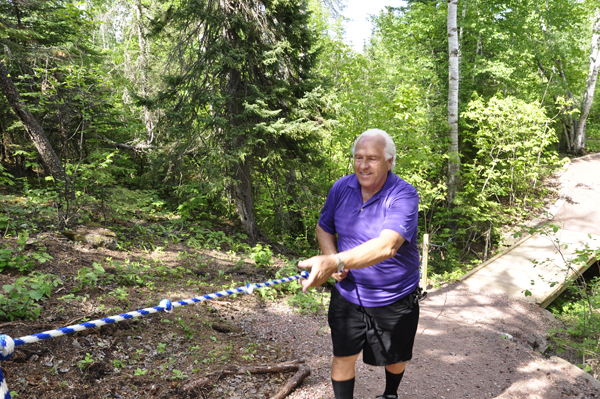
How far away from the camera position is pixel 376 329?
2389 millimetres

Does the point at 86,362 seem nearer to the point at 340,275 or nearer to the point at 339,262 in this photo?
the point at 340,275

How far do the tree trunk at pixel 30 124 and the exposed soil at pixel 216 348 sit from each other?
1700 mm

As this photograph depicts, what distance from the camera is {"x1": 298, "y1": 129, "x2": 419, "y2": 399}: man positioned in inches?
89.2

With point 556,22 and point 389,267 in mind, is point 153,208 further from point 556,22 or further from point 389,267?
point 556,22

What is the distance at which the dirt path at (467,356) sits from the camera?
365 centimetres

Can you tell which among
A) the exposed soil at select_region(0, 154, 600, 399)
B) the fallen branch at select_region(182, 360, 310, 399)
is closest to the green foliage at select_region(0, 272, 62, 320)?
the exposed soil at select_region(0, 154, 600, 399)

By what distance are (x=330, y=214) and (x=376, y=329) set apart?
2.88 feet

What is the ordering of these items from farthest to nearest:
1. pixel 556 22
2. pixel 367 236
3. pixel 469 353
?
pixel 556 22 < pixel 469 353 < pixel 367 236

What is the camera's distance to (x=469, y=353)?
15.6 ft

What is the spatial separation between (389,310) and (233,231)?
7.80 meters

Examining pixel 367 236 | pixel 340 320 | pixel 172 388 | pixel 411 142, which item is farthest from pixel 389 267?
pixel 411 142

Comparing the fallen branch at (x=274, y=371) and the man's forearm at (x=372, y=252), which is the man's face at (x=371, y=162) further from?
A: the fallen branch at (x=274, y=371)

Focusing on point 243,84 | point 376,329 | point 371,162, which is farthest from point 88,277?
point 243,84

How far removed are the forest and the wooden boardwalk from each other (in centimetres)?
75
